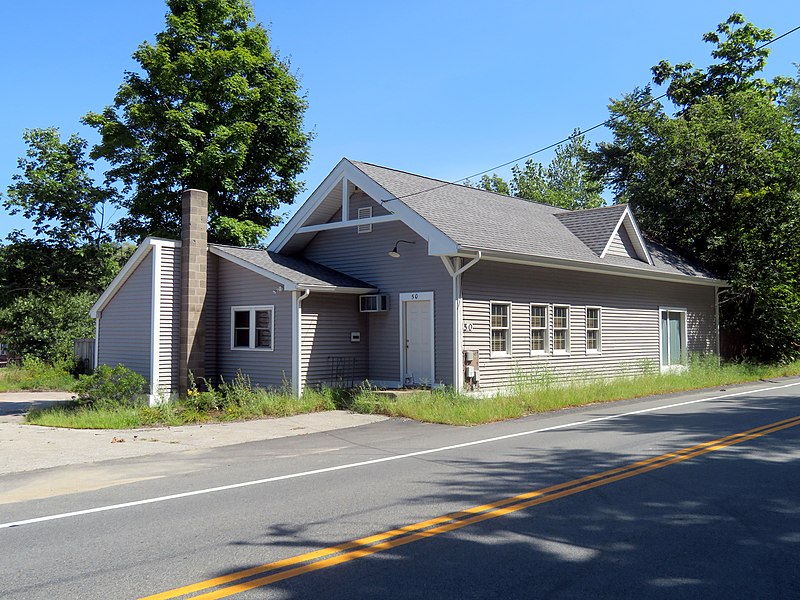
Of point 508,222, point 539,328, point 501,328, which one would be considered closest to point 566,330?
point 539,328

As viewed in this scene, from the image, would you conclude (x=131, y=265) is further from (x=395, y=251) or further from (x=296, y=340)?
(x=395, y=251)

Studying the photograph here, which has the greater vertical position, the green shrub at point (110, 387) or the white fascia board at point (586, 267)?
the white fascia board at point (586, 267)

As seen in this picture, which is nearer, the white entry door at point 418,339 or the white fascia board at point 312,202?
the white entry door at point 418,339

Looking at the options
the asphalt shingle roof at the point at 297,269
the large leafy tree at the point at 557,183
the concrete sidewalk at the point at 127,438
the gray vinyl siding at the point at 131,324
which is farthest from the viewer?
the large leafy tree at the point at 557,183

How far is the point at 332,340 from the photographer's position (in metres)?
17.5

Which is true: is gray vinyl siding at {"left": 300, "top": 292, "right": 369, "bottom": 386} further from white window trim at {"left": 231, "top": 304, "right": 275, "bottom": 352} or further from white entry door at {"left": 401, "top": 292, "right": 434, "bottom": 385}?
white entry door at {"left": 401, "top": 292, "right": 434, "bottom": 385}

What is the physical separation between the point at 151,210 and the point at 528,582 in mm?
26809

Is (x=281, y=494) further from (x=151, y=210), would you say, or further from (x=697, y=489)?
(x=151, y=210)

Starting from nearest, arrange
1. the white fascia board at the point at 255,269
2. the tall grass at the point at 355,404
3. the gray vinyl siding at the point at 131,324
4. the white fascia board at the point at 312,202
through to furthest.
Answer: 1. the tall grass at the point at 355,404
2. the white fascia board at the point at 255,269
3. the gray vinyl siding at the point at 131,324
4. the white fascia board at the point at 312,202

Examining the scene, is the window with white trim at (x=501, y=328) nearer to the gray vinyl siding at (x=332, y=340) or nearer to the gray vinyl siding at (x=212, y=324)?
the gray vinyl siding at (x=332, y=340)

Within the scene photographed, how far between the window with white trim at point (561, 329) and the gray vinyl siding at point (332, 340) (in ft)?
17.1

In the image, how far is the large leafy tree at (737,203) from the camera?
26.1 metres

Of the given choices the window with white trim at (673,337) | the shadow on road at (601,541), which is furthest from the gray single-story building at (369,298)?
the shadow on road at (601,541)

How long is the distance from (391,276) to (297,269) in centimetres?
247
